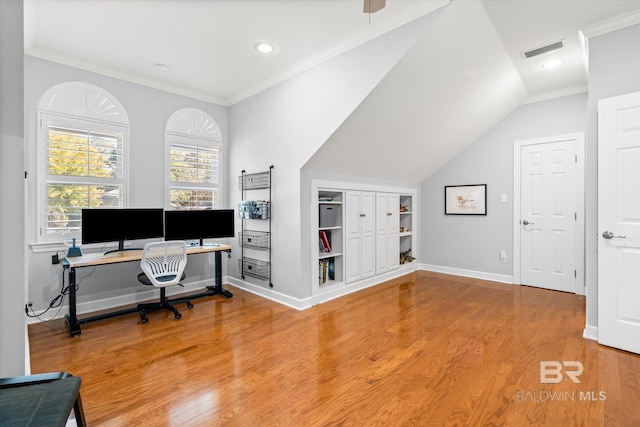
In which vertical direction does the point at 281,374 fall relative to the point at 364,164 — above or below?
below

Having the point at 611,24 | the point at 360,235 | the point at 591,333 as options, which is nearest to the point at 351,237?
the point at 360,235

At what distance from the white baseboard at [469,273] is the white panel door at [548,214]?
0.80 feet

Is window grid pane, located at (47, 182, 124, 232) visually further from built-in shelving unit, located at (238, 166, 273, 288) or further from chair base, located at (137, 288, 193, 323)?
built-in shelving unit, located at (238, 166, 273, 288)

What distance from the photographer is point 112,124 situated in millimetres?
3527

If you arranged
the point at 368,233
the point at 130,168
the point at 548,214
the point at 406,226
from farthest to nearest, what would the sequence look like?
the point at 406,226
the point at 368,233
the point at 548,214
the point at 130,168

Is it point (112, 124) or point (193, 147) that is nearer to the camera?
point (112, 124)

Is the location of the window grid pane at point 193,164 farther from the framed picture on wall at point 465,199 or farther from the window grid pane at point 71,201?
the framed picture on wall at point 465,199

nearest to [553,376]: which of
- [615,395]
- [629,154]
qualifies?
[615,395]

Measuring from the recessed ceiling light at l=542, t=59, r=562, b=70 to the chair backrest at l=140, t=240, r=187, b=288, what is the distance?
4.55m

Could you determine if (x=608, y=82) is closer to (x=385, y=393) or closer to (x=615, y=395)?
(x=615, y=395)

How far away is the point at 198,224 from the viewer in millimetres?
3924

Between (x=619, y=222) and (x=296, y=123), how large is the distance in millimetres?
3080

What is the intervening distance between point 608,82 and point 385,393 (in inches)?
121

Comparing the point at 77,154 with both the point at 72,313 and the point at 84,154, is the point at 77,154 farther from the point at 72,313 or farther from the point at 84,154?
the point at 72,313
